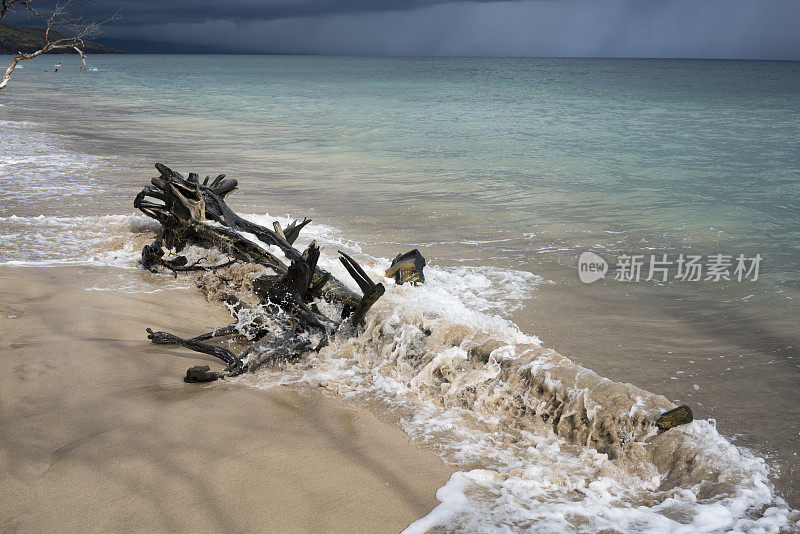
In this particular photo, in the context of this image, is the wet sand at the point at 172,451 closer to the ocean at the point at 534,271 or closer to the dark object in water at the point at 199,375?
the dark object in water at the point at 199,375

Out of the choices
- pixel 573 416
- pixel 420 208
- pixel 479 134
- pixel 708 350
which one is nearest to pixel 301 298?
pixel 573 416

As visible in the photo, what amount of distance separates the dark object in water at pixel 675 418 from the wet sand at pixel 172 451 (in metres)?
1.11

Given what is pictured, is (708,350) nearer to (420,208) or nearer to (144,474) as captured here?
(144,474)

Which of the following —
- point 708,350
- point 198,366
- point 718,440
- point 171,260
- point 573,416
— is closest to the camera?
point 718,440

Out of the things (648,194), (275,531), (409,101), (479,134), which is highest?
(409,101)

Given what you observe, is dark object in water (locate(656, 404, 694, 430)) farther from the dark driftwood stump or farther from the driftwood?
the driftwood

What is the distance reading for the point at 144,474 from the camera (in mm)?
2627

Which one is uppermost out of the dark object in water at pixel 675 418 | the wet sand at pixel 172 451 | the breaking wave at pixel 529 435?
the dark object in water at pixel 675 418

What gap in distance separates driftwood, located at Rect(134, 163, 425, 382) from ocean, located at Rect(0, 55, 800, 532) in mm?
178

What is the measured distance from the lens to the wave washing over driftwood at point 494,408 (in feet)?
8.48

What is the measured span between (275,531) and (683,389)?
296 centimetres

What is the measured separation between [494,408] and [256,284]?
2104 mm

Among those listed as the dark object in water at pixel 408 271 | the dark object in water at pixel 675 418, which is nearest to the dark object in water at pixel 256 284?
the dark object in water at pixel 408 271

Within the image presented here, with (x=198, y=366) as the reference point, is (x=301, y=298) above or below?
above
